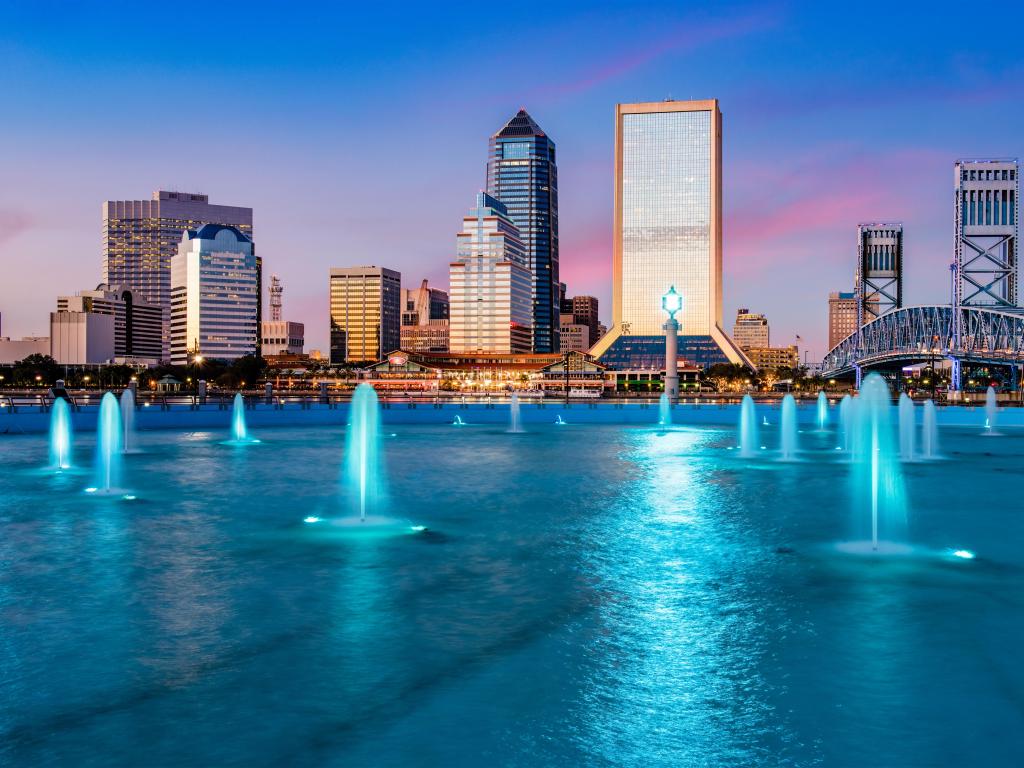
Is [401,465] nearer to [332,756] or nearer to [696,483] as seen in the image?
[696,483]

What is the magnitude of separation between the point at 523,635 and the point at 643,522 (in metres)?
Result: 9.87

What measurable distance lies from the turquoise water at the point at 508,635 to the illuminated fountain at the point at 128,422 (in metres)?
19.5

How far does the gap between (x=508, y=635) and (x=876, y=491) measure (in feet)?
52.9

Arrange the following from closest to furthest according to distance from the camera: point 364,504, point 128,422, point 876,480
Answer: point 364,504 < point 876,480 < point 128,422

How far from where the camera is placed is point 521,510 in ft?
75.6

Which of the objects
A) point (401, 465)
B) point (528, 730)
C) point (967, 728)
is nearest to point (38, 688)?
point (528, 730)

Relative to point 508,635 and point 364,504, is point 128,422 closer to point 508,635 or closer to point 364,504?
point 364,504

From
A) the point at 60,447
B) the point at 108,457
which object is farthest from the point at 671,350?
the point at 108,457

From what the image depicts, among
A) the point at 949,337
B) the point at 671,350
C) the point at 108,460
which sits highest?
the point at 949,337

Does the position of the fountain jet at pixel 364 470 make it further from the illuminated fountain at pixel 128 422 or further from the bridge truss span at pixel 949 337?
the bridge truss span at pixel 949 337

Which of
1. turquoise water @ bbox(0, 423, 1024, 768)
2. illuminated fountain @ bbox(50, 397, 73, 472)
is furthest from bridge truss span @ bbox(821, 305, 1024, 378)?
turquoise water @ bbox(0, 423, 1024, 768)

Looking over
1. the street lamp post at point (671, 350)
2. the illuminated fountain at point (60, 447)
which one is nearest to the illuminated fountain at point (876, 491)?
the illuminated fountain at point (60, 447)

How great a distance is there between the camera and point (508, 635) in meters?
11.7

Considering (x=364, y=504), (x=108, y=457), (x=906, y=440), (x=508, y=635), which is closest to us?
(x=508, y=635)
